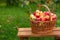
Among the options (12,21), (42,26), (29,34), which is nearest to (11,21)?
(12,21)

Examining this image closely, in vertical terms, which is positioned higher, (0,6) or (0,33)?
(0,6)

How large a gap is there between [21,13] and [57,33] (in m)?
3.04

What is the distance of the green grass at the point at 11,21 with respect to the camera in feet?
16.5

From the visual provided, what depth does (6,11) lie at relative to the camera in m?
6.84

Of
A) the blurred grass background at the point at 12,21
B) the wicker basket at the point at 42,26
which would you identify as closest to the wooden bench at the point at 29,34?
the wicker basket at the point at 42,26

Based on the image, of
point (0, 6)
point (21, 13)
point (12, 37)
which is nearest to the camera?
point (12, 37)

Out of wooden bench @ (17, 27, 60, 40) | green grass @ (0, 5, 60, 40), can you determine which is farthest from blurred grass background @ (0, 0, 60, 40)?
wooden bench @ (17, 27, 60, 40)

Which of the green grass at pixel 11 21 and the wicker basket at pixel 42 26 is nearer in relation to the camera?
the wicker basket at pixel 42 26

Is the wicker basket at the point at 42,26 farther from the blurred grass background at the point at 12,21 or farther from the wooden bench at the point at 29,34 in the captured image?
the blurred grass background at the point at 12,21

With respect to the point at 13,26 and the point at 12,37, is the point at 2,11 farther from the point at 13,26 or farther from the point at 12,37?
the point at 12,37

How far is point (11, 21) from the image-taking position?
19.1 ft

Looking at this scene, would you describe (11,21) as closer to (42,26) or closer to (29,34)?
(29,34)

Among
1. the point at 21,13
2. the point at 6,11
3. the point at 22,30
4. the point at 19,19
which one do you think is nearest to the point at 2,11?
the point at 6,11

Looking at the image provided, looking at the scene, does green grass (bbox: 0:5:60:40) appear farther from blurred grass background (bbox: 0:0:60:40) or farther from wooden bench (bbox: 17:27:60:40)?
wooden bench (bbox: 17:27:60:40)
